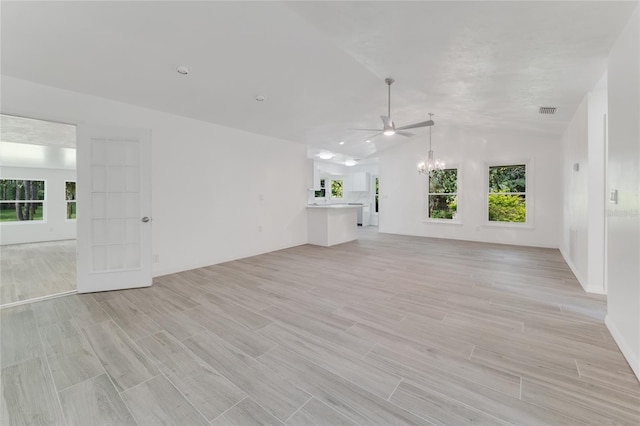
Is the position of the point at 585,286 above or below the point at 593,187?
below

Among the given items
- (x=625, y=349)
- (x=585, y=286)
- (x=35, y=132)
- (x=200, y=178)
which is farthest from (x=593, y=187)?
(x=35, y=132)

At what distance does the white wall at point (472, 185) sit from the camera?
6.32 m

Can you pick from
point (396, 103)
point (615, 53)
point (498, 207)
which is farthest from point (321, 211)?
point (615, 53)

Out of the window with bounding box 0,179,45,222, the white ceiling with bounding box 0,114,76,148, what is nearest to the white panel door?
the white ceiling with bounding box 0,114,76,148

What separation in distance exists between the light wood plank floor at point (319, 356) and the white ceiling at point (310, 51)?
2697mm

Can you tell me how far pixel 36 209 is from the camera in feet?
25.8

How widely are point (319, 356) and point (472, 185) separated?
23.3 feet

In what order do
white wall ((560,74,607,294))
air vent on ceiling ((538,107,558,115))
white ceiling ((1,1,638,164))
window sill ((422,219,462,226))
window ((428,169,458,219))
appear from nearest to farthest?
white ceiling ((1,1,638,164)), white wall ((560,74,607,294)), air vent on ceiling ((538,107,558,115)), window sill ((422,219,462,226)), window ((428,169,458,219))

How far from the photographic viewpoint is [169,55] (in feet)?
9.32

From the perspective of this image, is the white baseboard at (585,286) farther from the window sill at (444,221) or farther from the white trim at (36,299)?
the white trim at (36,299)

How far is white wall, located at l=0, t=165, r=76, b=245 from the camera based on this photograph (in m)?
7.39

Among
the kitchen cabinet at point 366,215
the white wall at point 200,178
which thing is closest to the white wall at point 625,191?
the white wall at point 200,178

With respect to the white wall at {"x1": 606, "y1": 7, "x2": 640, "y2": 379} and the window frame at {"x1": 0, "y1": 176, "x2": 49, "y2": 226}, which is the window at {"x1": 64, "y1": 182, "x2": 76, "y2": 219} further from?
the white wall at {"x1": 606, "y1": 7, "x2": 640, "y2": 379}

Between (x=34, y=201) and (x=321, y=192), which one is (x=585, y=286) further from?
(x=34, y=201)
